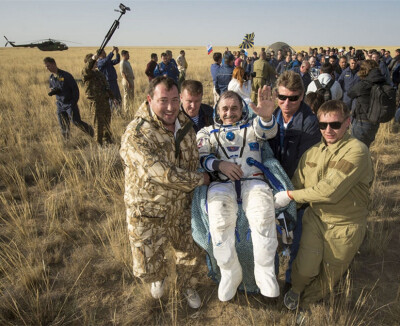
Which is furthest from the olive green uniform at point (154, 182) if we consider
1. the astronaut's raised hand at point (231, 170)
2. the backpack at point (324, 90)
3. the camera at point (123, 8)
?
the camera at point (123, 8)

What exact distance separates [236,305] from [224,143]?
5.44 feet

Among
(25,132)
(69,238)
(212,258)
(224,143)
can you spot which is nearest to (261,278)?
(212,258)

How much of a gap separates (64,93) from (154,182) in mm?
5613

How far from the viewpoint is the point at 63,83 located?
6.39 metres

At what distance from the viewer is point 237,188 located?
251 cm

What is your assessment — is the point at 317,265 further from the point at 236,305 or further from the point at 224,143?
the point at 224,143

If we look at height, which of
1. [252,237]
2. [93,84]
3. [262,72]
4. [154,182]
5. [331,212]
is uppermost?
[262,72]

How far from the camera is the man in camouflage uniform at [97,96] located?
20.6 ft

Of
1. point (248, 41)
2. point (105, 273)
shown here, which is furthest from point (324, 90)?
point (248, 41)

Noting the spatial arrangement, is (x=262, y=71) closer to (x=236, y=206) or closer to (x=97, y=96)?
(x=97, y=96)

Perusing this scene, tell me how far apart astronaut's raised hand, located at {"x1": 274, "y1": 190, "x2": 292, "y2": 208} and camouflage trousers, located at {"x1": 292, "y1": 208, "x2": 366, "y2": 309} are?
0.38m

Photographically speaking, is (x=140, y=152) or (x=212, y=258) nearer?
(x=140, y=152)

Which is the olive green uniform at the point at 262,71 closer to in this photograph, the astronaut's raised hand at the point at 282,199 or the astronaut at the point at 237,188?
the astronaut at the point at 237,188

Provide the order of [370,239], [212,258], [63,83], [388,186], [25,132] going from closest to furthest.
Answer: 1. [212,258]
2. [370,239]
3. [388,186]
4. [63,83]
5. [25,132]
